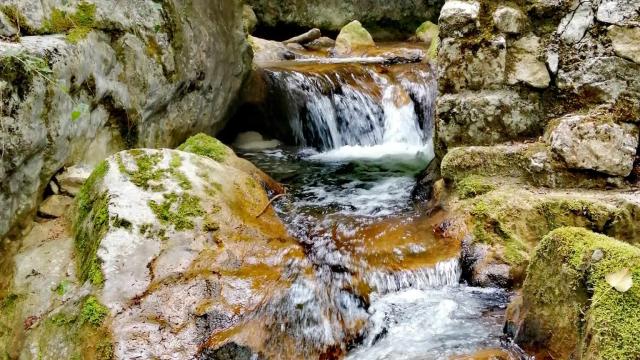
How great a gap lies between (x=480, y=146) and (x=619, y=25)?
1.52 meters

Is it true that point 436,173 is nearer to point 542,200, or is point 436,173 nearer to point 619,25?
point 542,200

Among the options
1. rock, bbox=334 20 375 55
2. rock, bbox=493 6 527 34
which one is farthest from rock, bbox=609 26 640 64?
rock, bbox=334 20 375 55

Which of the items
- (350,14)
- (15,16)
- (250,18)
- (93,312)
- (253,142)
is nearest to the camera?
(93,312)

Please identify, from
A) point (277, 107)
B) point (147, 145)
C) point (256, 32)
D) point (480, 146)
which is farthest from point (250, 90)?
point (256, 32)

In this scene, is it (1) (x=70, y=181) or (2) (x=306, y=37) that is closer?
(1) (x=70, y=181)

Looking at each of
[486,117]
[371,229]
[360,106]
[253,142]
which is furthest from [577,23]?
[253,142]

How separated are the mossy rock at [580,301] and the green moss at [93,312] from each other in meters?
2.62

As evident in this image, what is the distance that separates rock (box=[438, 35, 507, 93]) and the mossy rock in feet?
7.58

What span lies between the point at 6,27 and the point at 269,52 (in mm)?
9431

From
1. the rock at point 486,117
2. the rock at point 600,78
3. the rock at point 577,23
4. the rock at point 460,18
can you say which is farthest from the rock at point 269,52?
the rock at point 600,78

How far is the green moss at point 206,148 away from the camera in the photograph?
5449 mm

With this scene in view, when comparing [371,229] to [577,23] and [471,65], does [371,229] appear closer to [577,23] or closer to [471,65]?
[471,65]

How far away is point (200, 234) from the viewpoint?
3924 mm

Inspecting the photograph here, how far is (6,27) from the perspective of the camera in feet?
13.3
